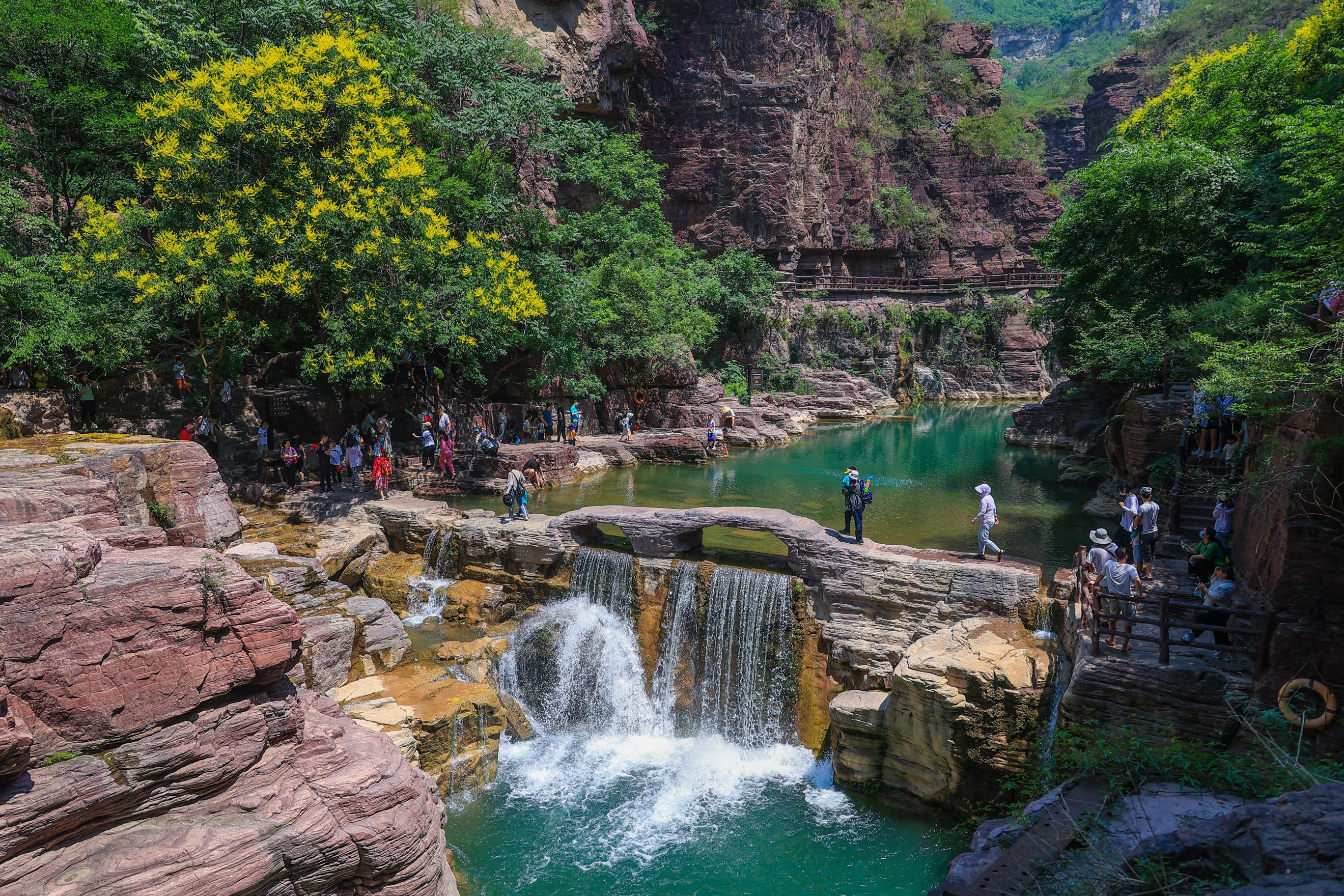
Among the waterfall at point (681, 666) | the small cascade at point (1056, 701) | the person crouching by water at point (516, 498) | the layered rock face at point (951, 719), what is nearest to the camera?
the small cascade at point (1056, 701)

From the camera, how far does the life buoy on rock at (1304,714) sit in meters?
7.34

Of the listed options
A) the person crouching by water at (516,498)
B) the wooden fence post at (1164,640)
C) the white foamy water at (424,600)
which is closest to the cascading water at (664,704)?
the person crouching by water at (516,498)

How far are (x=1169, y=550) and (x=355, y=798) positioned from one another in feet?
41.5

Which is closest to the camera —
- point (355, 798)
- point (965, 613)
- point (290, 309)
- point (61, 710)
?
point (61, 710)

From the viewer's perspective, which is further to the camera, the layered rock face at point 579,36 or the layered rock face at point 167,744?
the layered rock face at point 579,36

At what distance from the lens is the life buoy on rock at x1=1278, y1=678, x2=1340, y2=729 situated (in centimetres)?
734

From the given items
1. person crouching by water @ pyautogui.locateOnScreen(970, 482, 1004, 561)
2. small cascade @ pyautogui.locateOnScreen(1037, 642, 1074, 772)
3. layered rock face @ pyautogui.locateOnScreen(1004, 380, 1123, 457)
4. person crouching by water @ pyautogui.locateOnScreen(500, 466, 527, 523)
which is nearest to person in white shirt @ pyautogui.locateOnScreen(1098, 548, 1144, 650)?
small cascade @ pyautogui.locateOnScreen(1037, 642, 1074, 772)

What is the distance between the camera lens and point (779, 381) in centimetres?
4300

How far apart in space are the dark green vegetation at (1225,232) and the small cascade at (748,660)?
22.7ft

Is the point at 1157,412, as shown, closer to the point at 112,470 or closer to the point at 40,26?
the point at 112,470

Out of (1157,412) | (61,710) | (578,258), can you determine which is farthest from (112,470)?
(578,258)

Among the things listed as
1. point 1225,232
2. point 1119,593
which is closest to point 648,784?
point 1119,593

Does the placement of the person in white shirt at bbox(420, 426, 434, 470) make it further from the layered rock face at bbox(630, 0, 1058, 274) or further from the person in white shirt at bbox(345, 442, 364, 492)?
the layered rock face at bbox(630, 0, 1058, 274)

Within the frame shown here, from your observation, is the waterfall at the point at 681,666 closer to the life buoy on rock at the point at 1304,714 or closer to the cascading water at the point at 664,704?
the cascading water at the point at 664,704
